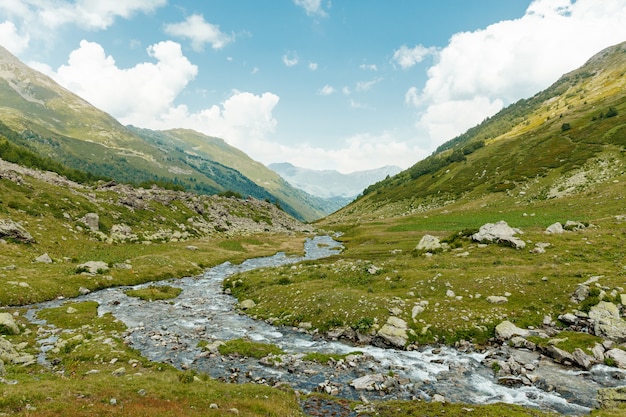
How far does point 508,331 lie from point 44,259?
5704 cm

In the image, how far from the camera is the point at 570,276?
2986 centimetres

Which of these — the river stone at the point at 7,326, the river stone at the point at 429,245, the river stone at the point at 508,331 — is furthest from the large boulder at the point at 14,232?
the river stone at the point at 508,331

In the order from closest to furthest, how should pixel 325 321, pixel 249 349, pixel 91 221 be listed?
pixel 249 349 → pixel 325 321 → pixel 91 221

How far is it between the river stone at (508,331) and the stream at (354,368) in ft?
9.99

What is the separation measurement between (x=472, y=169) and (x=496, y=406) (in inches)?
6346

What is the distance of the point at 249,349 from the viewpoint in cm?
2411

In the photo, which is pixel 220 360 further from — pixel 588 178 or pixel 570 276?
→ pixel 588 178

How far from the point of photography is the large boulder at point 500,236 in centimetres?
4097

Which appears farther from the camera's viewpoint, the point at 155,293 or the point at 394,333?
the point at 155,293

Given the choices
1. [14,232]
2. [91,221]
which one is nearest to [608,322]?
[14,232]

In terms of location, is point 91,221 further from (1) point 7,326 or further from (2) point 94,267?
(1) point 7,326

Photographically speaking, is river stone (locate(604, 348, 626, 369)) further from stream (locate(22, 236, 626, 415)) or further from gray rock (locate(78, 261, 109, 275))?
gray rock (locate(78, 261, 109, 275))

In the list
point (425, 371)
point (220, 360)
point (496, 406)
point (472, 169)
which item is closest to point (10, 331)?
point (220, 360)

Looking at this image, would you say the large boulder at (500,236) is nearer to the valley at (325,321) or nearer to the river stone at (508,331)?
the valley at (325,321)
